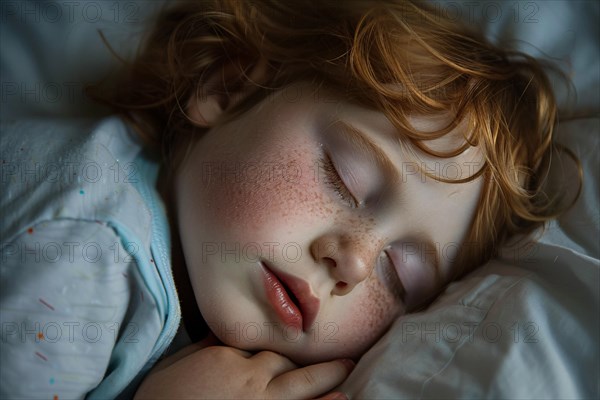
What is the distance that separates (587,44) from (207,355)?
0.93m

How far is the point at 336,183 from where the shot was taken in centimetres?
95

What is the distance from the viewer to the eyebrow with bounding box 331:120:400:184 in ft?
3.09

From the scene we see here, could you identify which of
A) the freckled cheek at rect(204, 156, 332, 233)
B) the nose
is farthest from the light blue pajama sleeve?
the nose

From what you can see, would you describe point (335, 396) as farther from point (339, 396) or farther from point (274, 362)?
point (274, 362)

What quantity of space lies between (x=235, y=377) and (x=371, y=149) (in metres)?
0.38

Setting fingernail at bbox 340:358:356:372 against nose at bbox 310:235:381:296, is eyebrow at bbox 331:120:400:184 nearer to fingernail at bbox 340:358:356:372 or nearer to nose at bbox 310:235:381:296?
nose at bbox 310:235:381:296

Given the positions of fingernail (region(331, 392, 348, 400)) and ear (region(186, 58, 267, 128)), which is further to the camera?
ear (region(186, 58, 267, 128))

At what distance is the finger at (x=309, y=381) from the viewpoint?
89 centimetres

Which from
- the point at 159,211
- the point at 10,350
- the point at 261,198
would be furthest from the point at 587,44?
the point at 10,350

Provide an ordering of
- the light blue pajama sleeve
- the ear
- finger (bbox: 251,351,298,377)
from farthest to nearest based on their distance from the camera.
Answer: the ear < finger (bbox: 251,351,298,377) < the light blue pajama sleeve

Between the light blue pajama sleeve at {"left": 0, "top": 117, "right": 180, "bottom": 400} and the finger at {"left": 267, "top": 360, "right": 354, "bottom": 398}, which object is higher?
the light blue pajama sleeve at {"left": 0, "top": 117, "right": 180, "bottom": 400}

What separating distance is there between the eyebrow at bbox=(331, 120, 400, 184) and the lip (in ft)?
0.67

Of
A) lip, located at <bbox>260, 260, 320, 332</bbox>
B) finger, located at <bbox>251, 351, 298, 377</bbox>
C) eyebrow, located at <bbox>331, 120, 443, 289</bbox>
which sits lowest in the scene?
finger, located at <bbox>251, 351, 298, 377</bbox>

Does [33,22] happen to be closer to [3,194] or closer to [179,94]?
[179,94]
